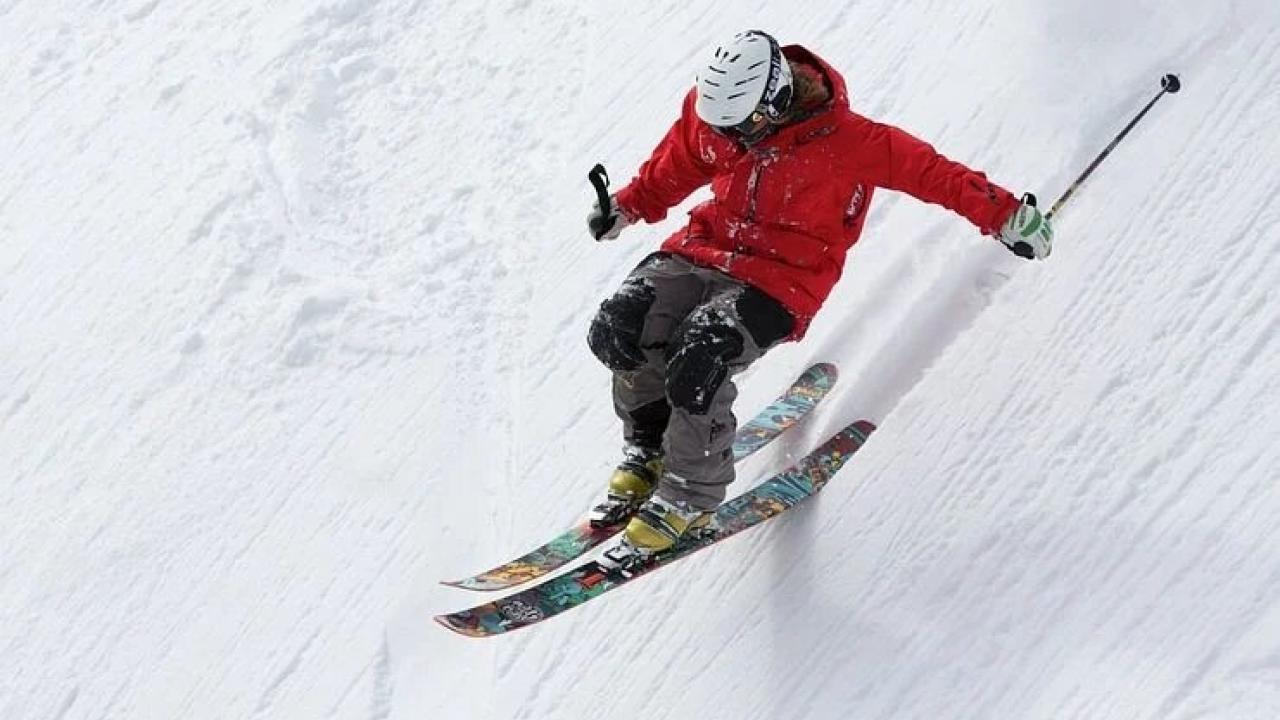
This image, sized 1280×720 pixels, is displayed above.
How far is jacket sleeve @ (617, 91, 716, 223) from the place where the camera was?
540 cm

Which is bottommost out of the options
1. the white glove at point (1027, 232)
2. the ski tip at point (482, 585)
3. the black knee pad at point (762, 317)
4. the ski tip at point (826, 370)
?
the ski tip at point (482, 585)

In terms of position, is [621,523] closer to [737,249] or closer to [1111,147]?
[737,249]

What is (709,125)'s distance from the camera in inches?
200

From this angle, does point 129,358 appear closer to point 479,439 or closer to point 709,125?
point 479,439

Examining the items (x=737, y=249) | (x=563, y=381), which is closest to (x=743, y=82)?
(x=737, y=249)

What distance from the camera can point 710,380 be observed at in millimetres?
4828

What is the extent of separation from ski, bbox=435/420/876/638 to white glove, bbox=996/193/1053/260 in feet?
3.28

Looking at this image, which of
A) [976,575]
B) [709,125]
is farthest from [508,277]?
[976,575]

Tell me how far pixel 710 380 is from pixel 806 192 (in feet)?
2.53

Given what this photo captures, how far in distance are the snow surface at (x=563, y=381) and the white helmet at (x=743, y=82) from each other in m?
1.27

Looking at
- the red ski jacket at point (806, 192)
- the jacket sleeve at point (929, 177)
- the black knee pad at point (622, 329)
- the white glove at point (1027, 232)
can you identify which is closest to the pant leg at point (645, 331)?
the black knee pad at point (622, 329)

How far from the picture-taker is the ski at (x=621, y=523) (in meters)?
5.35

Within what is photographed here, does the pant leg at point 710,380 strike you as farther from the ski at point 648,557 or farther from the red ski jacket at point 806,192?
the ski at point 648,557

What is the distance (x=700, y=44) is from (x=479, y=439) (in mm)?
2572
